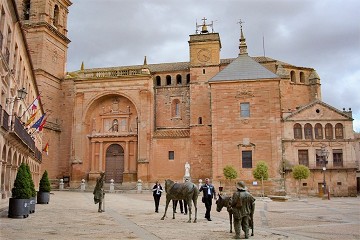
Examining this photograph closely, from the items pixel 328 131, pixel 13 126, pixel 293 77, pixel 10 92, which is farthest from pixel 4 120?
pixel 293 77

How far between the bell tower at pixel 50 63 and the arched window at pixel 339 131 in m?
28.9

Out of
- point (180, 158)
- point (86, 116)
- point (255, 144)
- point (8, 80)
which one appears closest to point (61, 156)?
point (86, 116)

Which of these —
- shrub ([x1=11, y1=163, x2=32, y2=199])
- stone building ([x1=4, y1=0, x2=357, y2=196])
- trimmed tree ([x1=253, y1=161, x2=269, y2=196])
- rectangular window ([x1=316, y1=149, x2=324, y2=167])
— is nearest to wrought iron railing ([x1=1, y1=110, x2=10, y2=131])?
shrub ([x1=11, y1=163, x2=32, y2=199])

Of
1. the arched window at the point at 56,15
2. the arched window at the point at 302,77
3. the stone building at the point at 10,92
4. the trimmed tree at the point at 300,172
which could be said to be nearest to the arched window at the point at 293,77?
the arched window at the point at 302,77

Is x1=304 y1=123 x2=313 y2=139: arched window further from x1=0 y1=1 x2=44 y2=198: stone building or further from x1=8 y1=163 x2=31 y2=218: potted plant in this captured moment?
x1=8 y1=163 x2=31 y2=218: potted plant

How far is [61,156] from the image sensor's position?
140 ft

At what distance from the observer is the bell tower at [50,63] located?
4084cm

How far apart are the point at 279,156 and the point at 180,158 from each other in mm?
10420

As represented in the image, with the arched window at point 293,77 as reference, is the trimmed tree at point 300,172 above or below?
below

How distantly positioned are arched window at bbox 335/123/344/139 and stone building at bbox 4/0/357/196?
0.09 metres

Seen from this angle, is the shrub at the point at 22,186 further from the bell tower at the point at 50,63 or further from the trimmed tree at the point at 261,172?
the bell tower at the point at 50,63

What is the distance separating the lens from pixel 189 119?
138 feet

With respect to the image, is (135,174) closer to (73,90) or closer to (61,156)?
(61,156)

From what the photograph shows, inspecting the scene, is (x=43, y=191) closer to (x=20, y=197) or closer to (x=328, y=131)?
(x=20, y=197)
